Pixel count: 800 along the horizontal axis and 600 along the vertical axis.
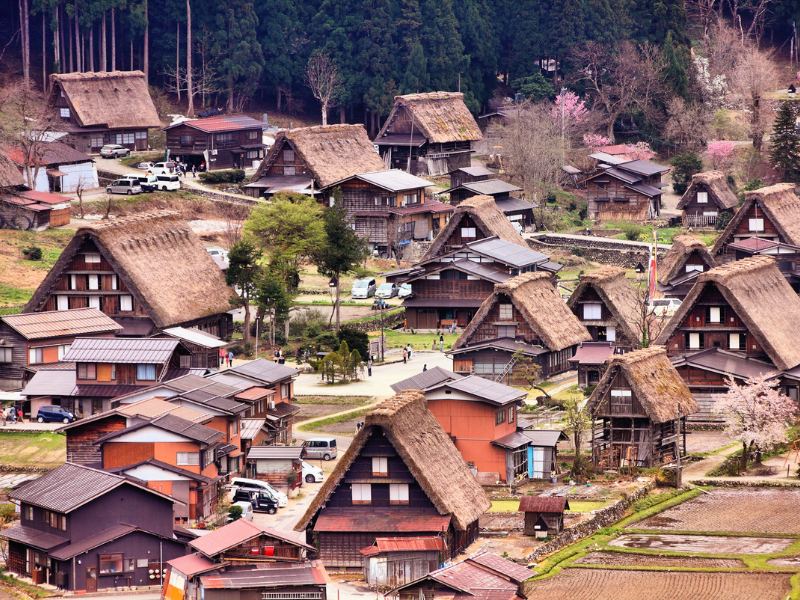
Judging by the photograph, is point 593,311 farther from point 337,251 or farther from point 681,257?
point 337,251

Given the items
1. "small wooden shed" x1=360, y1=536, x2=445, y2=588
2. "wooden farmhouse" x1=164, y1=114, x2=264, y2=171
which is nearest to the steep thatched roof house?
"small wooden shed" x1=360, y1=536, x2=445, y2=588

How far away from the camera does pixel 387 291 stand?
275 feet

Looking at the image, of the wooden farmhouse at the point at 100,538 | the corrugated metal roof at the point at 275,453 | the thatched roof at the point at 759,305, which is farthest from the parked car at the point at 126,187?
the wooden farmhouse at the point at 100,538

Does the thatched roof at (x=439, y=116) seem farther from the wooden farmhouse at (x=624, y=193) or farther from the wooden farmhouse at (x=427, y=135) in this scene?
the wooden farmhouse at (x=624, y=193)

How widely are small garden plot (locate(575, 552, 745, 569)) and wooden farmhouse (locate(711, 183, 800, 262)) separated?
31775mm

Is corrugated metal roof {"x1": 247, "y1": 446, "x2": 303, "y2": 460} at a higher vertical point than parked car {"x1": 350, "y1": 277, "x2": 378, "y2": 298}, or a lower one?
lower

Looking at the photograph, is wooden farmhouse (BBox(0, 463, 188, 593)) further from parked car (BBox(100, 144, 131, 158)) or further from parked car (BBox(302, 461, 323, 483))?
parked car (BBox(100, 144, 131, 158))

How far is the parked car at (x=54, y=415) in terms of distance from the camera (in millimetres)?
66500

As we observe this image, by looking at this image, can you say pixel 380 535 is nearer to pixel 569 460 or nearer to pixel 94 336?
pixel 569 460

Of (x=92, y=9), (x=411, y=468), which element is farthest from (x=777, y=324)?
(x=92, y=9)

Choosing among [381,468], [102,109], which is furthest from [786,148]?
[381,468]

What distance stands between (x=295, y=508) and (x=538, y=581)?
8.96 metres

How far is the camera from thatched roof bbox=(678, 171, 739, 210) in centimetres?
9600

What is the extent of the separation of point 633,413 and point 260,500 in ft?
36.9
